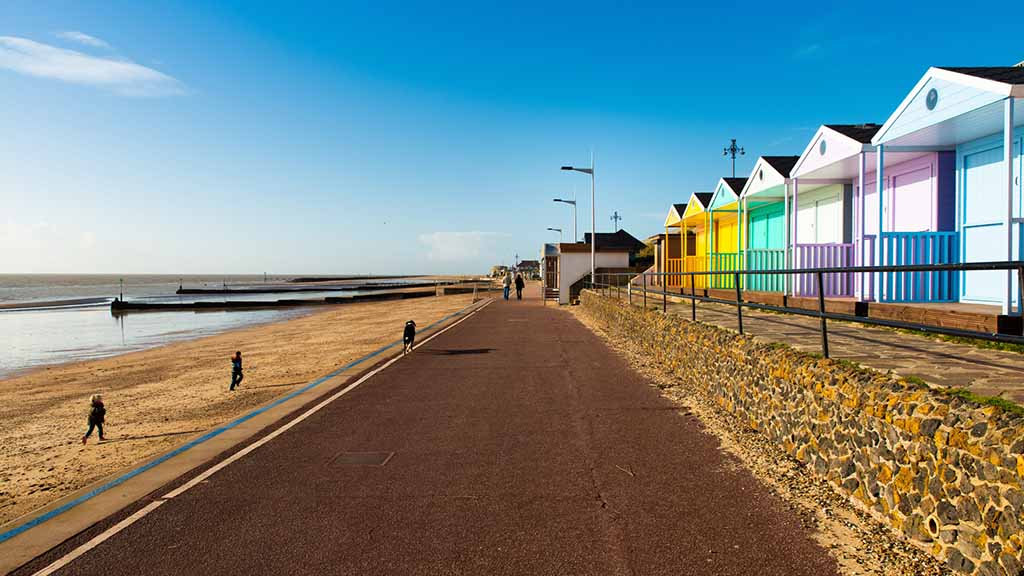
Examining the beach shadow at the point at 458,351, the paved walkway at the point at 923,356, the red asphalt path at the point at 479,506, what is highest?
the paved walkway at the point at 923,356

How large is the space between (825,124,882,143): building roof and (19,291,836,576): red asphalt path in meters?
8.82

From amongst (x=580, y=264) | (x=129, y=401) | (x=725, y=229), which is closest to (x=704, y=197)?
(x=725, y=229)

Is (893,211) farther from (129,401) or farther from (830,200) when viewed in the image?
(129,401)

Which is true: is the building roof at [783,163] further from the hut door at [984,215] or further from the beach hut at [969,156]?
the hut door at [984,215]

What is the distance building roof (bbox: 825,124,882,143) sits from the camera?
493 inches

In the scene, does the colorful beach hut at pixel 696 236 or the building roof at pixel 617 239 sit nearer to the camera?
the colorful beach hut at pixel 696 236

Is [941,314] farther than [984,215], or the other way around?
[984,215]

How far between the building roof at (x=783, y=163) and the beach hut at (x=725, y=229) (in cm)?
250

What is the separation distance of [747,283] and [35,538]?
18330mm

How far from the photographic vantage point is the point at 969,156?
1110 centimetres

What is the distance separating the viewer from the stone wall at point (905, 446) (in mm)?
2998

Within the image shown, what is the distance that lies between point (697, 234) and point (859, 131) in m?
15.5

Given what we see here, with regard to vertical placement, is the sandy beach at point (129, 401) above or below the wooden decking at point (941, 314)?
below

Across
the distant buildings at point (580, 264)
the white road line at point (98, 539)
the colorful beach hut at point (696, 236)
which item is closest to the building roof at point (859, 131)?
the colorful beach hut at point (696, 236)
